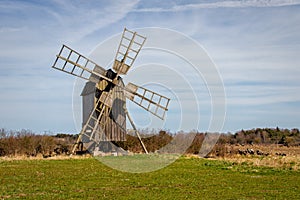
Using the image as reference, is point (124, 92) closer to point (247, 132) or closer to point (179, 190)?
point (179, 190)

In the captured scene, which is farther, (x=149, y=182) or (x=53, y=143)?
(x=53, y=143)

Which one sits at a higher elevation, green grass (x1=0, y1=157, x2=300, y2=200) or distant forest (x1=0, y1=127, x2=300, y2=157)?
distant forest (x1=0, y1=127, x2=300, y2=157)

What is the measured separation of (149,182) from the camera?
20.5m

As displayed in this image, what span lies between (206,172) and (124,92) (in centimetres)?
1316

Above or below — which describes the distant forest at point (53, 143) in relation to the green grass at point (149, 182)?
above

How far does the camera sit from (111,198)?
633 inches

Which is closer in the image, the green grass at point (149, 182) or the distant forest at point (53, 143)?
the green grass at point (149, 182)

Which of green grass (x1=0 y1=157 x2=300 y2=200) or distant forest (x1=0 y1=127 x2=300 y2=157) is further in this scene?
distant forest (x1=0 y1=127 x2=300 y2=157)

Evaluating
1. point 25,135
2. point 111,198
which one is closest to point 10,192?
point 111,198

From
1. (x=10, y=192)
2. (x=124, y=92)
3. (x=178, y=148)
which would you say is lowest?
(x=10, y=192)

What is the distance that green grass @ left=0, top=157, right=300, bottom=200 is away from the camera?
16.8 meters

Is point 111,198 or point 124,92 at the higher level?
point 124,92

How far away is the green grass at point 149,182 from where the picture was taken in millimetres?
16844

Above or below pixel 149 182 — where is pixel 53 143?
above
